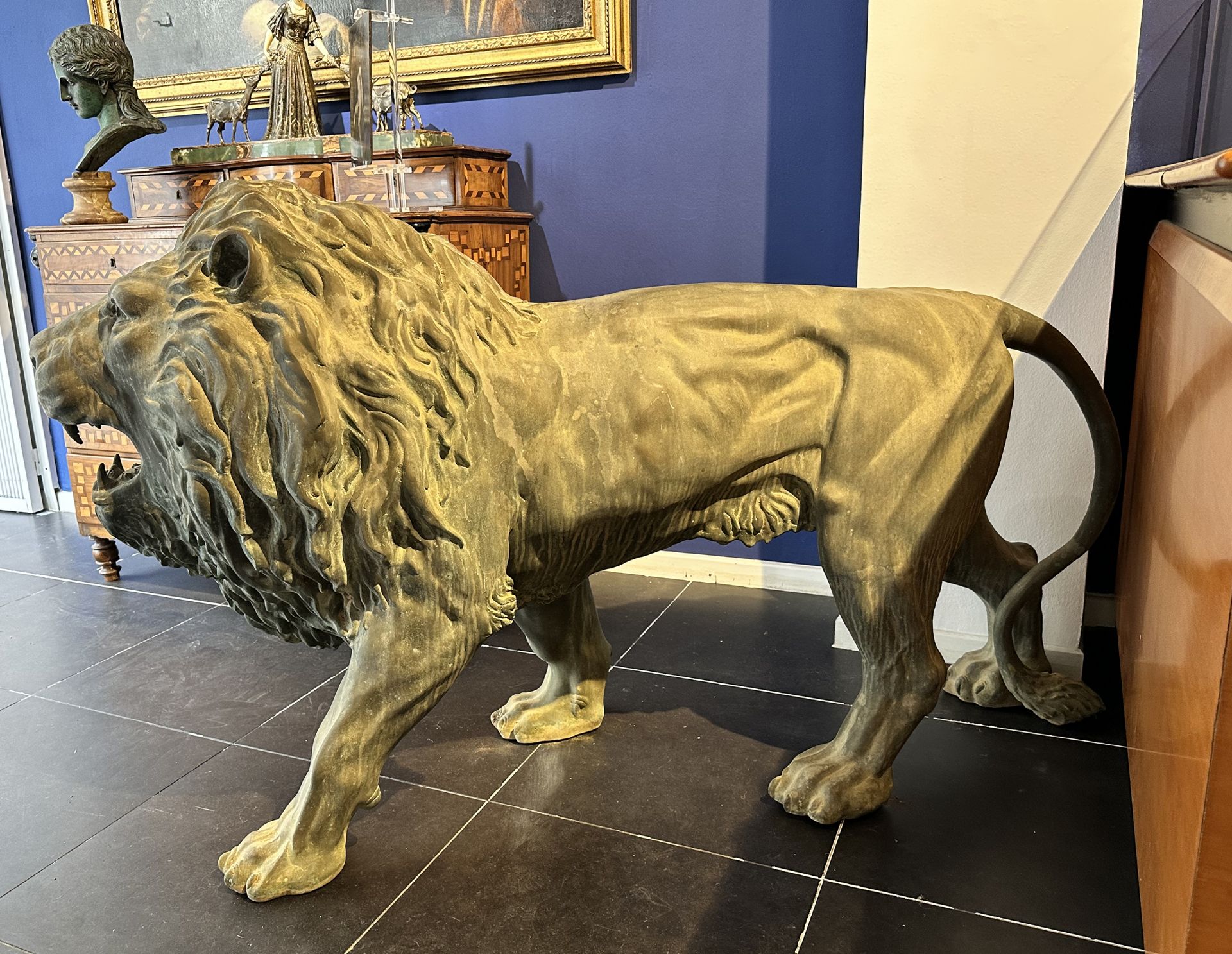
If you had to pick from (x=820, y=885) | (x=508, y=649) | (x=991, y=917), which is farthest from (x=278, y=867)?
(x=991, y=917)

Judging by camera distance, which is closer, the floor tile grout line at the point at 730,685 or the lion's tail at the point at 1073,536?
the lion's tail at the point at 1073,536

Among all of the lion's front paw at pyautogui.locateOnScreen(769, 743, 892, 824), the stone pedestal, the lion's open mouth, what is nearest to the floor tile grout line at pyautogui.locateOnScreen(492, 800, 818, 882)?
the lion's front paw at pyautogui.locateOnScreen(769, 743, 892, 824)

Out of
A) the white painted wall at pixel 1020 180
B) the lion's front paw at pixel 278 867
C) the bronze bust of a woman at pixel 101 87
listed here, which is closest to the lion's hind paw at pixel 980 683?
the white painted wall at pixel 1020 180

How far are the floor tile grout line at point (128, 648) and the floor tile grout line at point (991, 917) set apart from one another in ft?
6.15

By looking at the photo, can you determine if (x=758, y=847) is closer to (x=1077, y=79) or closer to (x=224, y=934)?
(x=224, y=934)

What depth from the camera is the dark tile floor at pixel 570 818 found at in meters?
1.46

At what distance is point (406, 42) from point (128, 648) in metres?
1.97

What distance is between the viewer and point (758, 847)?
1639mm

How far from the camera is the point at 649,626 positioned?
8.55ft

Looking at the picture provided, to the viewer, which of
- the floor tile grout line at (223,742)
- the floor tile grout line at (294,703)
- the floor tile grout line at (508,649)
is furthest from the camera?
the floor tile grout line at (508,649)

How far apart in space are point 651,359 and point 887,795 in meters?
0.90

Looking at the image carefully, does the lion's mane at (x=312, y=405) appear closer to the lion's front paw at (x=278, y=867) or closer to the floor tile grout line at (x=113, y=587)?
the lion's front paw at (x=278, y=867)

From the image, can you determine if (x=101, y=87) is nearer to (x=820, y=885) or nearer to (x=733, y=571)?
(x=733, y=571)

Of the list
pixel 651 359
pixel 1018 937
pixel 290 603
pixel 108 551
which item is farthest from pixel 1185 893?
pixel 108 551
